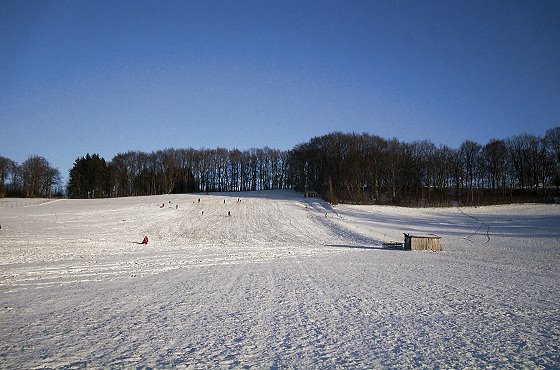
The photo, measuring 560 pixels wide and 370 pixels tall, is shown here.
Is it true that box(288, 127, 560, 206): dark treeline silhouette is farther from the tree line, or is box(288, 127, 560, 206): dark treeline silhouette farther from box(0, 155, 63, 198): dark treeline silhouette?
box(0, 155, 63, 198): dark treeline silhouette

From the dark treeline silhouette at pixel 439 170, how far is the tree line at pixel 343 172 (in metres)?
0.23

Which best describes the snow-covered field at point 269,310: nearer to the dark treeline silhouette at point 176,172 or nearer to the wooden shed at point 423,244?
the wooden shed at point 423,244

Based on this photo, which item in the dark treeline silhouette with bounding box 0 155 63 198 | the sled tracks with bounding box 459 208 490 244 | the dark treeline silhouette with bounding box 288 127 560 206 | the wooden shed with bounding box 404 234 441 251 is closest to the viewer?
the wooden shed with bounding box 404 234 441 251

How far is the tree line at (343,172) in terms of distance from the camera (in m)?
82.9

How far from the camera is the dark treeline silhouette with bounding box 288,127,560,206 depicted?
82375 mm

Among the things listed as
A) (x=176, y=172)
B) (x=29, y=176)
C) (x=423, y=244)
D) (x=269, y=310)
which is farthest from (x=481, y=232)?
(x=29, y=176)

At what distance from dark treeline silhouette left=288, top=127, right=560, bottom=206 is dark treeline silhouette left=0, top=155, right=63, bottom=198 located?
78960mm

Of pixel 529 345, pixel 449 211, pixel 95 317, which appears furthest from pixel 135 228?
pixel 449 211

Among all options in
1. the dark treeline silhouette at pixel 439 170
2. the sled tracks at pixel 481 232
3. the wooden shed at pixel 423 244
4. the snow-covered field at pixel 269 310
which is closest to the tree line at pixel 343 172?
the dark treeline silhouette at pixel 439 170

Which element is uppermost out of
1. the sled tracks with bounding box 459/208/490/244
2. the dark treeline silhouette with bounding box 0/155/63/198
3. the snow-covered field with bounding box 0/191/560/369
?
the dark treeline silhouette with bounding box 0/155/63/198

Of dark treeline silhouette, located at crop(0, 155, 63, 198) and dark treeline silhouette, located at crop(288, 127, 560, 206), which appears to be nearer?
dark treeline silhouette, located at crop(288, 127, 560, 206)

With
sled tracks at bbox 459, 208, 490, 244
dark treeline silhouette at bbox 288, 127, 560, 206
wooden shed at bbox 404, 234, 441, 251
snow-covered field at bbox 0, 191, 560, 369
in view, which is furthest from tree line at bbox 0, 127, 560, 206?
snow-covered field at bbox 0, 191, 560, 369

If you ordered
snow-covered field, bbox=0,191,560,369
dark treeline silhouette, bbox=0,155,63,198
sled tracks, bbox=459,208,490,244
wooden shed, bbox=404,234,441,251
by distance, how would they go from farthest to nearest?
dark treeline silhouette, bbox=0,155,63,198, sled tracks, bbox=459,208,490,244, wooden shed, bbox=404,234,441,251, snow-covered field, bbox=0,191,560,369

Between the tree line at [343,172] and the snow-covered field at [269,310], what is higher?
the tree line at [343,172]
